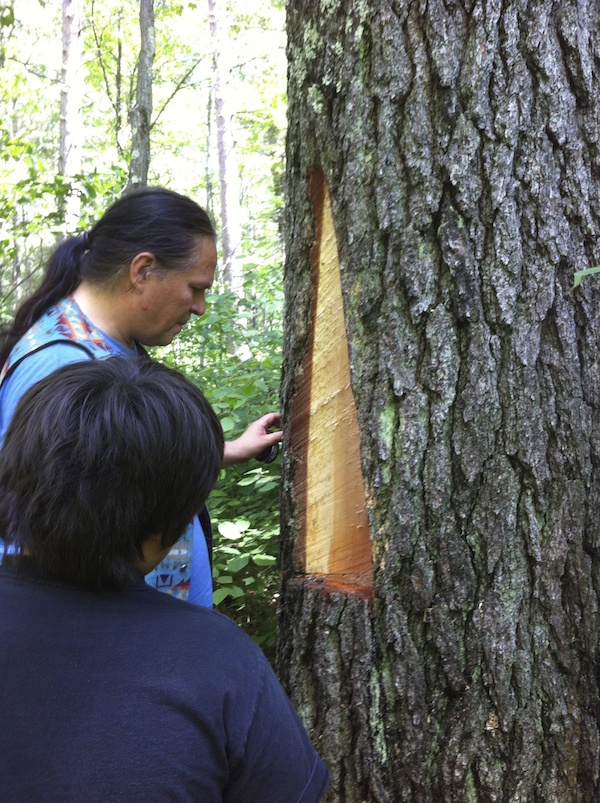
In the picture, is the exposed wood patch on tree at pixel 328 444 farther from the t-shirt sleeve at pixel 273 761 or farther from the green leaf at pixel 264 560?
the t-shirt sleeve at pixel 273 761

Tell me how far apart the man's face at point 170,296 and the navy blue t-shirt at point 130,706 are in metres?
1.15

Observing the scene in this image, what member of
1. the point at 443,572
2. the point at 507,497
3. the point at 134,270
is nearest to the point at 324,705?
the point at 443,572

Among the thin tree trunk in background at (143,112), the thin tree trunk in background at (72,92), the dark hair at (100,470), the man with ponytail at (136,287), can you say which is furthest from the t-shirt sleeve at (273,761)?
the thin tree trunk in background at (72,92)

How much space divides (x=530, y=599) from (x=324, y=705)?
22.4 inches

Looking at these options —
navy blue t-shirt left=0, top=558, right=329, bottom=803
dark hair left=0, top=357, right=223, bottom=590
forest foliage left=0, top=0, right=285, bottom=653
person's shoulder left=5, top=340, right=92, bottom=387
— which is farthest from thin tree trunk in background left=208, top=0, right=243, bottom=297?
navy blue t-shirt left=0, top=558, right=329, bottom=803

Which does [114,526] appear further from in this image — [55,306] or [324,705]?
[55,306]

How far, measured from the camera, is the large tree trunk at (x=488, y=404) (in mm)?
1517

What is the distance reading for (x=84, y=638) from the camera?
87 cm

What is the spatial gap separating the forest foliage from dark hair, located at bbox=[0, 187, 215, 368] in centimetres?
81

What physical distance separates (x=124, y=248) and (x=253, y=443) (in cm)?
68

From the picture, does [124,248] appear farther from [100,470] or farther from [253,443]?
[100,470]

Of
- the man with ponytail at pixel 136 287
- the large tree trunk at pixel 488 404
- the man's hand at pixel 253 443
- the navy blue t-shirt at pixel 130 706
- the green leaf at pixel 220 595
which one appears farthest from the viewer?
the green leaf at pixel 220 595

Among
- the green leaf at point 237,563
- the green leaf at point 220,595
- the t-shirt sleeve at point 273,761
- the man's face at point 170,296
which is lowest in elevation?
the green leaf at point 220,595

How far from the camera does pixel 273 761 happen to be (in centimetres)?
92
